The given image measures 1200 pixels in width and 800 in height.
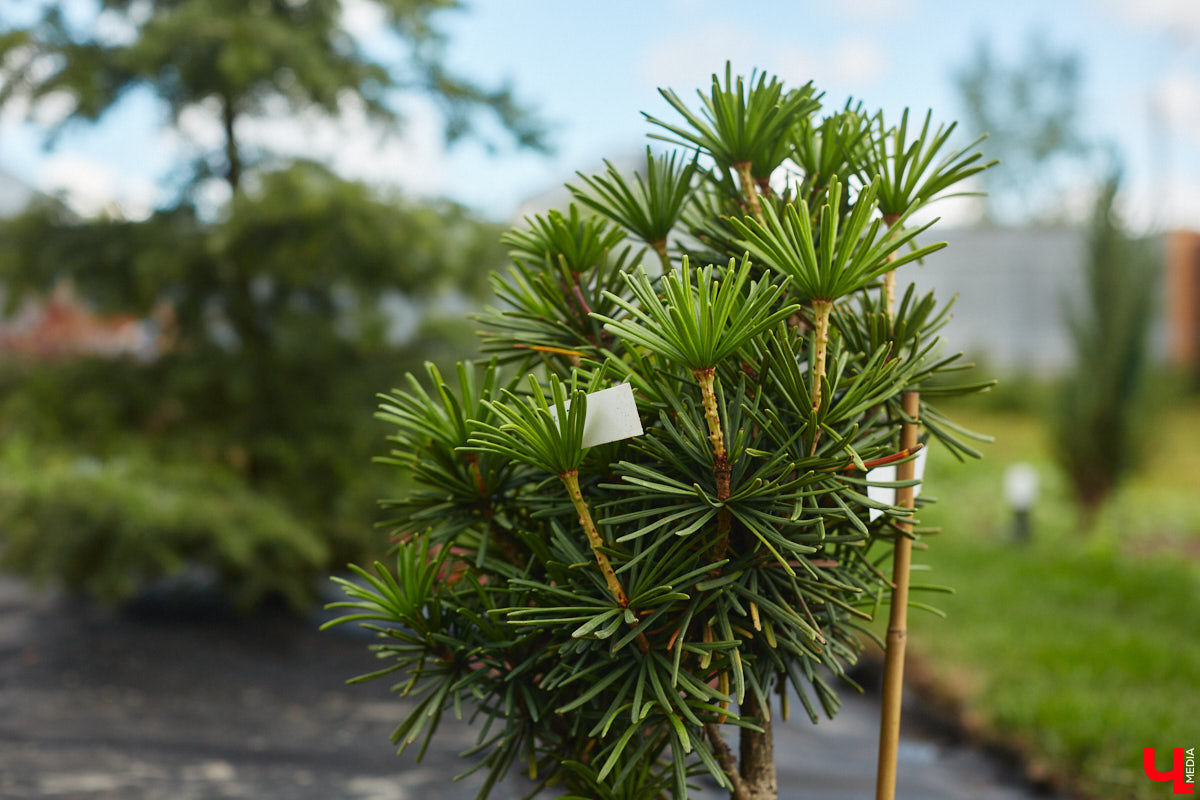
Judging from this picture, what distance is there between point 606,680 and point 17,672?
314 cm

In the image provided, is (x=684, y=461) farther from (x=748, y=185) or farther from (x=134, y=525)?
(x=134, y=525)

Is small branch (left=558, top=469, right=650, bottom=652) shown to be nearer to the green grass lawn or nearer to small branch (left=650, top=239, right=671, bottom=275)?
→ small branch (left=650, top=239, right=671, bottom=275)

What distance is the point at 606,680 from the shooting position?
0.84 metres

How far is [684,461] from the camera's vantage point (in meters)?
0.87

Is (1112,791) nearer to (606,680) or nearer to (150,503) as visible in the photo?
(606,680)

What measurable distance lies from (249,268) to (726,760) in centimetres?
304

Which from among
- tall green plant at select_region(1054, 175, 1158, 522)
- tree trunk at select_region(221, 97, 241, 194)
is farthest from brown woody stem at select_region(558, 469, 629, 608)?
tall green plant at select_region(1054, 175, 1158, 522)

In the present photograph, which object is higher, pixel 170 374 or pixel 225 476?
pixel 170 374

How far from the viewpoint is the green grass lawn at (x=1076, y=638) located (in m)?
2.42

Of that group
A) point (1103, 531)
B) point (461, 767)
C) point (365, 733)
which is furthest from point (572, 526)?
point (1103, 531)

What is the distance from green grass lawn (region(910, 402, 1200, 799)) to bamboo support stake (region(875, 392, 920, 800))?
4.47 ft

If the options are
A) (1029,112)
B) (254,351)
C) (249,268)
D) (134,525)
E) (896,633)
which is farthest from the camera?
(1029,112)

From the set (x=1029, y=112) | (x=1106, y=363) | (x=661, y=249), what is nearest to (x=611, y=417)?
(x=661, y=249)

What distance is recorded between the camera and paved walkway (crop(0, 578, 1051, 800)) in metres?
2.21
